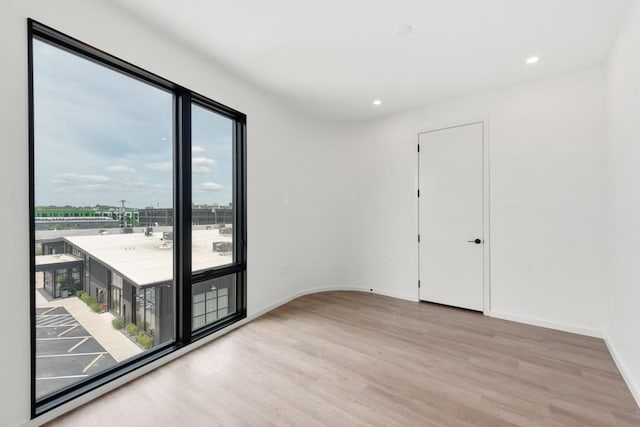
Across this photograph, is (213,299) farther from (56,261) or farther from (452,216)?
(452,216)

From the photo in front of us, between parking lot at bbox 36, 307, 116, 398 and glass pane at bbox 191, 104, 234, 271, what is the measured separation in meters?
0.97

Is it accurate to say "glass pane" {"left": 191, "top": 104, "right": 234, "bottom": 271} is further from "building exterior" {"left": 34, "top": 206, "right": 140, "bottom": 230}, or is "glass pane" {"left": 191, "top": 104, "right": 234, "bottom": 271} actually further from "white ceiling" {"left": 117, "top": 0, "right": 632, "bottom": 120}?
"white ceiling" {"left": 117, "top": 0, "right": 632, "bottom": 120}

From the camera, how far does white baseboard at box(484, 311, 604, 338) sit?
112 inches

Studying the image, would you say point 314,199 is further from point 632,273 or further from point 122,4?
point 632,273

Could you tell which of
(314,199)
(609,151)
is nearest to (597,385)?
(609,151)

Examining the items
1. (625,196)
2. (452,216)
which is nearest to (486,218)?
(452,216)

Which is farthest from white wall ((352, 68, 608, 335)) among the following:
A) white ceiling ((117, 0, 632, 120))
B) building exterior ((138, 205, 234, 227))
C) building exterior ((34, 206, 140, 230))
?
building exterior ((34, 206, 140, 230))

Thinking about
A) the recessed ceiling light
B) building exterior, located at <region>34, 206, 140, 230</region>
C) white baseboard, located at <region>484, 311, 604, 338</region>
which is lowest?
white baseboard, located at <region>484, 311, 604, 338</region>

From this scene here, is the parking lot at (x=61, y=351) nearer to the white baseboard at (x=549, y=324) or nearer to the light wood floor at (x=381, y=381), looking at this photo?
the light wood floor at (x=381, y=381)

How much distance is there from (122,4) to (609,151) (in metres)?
4.43

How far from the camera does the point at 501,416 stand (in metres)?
1.76

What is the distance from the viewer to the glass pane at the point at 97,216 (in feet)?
5.87

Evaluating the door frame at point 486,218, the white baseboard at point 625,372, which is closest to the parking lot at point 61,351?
the white baseboard at point 625,372

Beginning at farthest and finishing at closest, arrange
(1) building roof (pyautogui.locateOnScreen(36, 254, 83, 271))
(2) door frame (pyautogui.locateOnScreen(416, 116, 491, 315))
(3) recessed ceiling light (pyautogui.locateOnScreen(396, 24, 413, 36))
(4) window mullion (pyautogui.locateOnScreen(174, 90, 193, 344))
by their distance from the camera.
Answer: (2) door frame (pyautogui.locateOnScreen(416, 116, 491, 315))
(4) window mullion (pyautogui.locateOnScreen(174, 90, 193, 344))
(3) recessed ceiling light (pyautogui.locateOnScreen(396, 24, 413, 36))
(1) building roof (pyautogui.locateOnScreen(36, 254, 83, 271))
